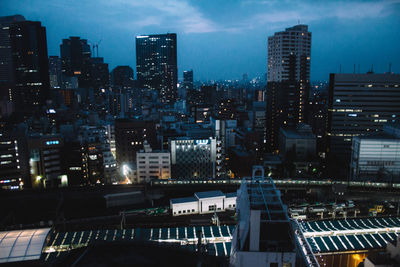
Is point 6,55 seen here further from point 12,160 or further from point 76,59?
point 12,160

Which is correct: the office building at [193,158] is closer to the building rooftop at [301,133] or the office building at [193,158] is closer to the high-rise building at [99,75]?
the building rooftop at [301,133]

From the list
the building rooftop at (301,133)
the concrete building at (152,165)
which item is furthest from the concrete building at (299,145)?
the concrete building at (152,165)

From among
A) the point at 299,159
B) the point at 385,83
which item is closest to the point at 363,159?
the point at 299,159

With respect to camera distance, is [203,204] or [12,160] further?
[12,160]

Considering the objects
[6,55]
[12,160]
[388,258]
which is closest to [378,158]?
[388,258]

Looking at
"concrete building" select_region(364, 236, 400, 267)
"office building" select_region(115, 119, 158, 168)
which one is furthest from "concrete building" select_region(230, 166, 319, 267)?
"office building" select_region(115, 119, 158, 168)

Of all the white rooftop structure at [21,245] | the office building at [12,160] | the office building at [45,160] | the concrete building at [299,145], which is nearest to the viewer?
the white rooftop structure at [21,245]

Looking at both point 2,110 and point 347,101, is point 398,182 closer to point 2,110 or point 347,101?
point 347,101
